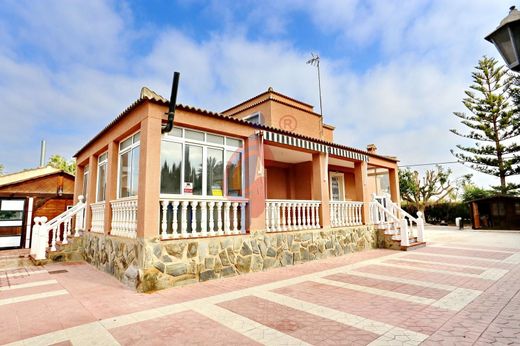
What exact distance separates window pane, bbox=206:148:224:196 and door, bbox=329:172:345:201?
447 inches

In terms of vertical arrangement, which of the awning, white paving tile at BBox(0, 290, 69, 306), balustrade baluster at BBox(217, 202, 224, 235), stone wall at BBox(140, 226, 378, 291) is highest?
→ the awning

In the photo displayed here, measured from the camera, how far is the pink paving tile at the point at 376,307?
188 inches

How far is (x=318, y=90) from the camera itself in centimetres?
1933

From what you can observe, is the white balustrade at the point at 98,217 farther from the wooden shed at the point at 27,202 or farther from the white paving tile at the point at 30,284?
the wooden shed at the point at 27,202

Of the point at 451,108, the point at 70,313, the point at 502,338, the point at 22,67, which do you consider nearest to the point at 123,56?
the point at 22,67

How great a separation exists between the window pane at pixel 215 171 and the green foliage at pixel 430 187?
113ft

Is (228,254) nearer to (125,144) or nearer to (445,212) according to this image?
(125,144)

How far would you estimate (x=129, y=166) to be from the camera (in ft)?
31.2

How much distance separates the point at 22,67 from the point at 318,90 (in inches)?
786

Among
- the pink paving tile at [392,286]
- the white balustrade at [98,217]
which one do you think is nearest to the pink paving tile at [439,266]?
the pink paving tile at [392,286]

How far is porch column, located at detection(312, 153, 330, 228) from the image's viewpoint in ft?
40.0

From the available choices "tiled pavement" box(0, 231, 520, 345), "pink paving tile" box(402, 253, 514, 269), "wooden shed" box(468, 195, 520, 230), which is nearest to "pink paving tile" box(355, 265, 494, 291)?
"tiled pavement" box(0, 231, 520, 345)

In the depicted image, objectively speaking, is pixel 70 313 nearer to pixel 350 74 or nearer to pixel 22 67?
pixel 350 74

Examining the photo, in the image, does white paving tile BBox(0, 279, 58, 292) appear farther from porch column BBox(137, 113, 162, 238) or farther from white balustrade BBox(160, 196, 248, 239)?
white balustrade BBox(160, 196, 248, 239)
